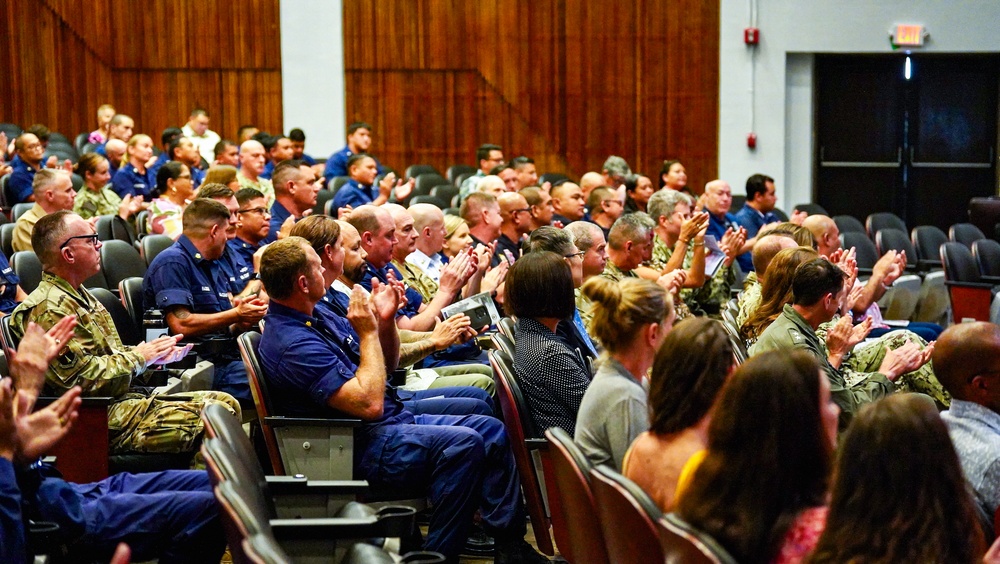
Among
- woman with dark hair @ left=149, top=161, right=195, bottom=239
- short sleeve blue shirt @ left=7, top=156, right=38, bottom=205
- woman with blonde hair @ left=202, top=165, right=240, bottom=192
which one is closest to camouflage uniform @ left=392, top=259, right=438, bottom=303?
woman with blonde hair @ left=202, top=165, right=240, bottom=192

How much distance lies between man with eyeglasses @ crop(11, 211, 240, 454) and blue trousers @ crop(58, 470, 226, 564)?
60cm

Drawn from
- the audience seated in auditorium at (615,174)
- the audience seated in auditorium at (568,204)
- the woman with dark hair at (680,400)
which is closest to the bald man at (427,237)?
the audience seated in auditorium at (568,204)

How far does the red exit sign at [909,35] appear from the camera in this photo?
36.3ft

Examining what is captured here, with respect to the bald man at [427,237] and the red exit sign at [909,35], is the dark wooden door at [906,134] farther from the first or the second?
the bald man at [427,237]

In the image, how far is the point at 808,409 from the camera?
1942mm

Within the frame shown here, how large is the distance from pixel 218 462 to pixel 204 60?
10.4 m

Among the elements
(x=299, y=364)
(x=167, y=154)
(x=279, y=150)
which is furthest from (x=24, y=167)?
(x=299, y=364)

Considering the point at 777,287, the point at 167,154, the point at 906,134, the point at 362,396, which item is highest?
the point at 906,134

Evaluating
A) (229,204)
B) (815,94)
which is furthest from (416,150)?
(229,204)

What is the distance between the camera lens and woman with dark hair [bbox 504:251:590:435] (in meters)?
3.30

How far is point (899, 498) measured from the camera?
1.76 m

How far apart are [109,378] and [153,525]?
810 millimetres

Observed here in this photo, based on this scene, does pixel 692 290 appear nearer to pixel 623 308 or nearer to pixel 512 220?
pixel 512 220

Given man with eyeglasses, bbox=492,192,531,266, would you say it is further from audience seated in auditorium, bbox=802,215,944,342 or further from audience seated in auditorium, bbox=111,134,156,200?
audience seated in auditorium, bbox=111,134,156,200
